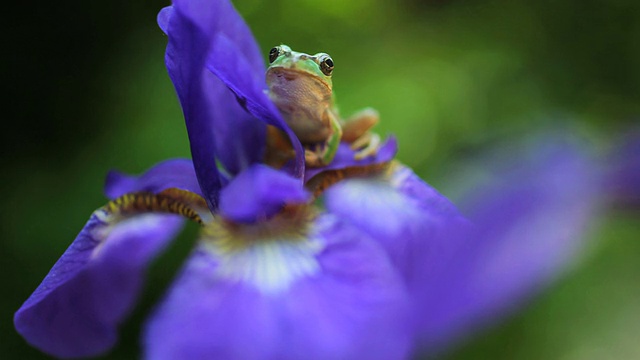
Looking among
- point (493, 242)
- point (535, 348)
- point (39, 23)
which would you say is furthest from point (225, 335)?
point (39, 23)

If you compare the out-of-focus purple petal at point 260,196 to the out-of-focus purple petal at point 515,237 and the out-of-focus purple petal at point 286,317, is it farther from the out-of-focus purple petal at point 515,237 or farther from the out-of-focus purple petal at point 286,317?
the out-of-focus purple petal at point 515,237

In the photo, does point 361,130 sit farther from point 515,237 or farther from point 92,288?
point 515,237

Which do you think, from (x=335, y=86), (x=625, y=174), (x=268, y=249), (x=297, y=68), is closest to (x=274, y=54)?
(x=297, y=68)

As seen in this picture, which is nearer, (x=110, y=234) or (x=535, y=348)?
(x=110, y=234)

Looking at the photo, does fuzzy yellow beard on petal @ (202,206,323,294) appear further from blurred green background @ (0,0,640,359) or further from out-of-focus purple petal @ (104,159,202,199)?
blurred green background @ (0,0,640,359)

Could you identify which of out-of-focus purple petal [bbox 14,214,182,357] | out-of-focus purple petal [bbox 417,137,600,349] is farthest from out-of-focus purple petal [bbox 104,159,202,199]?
out-of-focus purple petal [bbox 417,137,600,349]

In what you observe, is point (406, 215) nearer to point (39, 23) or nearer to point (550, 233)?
point (550, 233)

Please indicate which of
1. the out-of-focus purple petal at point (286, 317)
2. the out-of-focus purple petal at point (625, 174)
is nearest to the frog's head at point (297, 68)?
the out-of-focus purple petal at point (286, 317)
